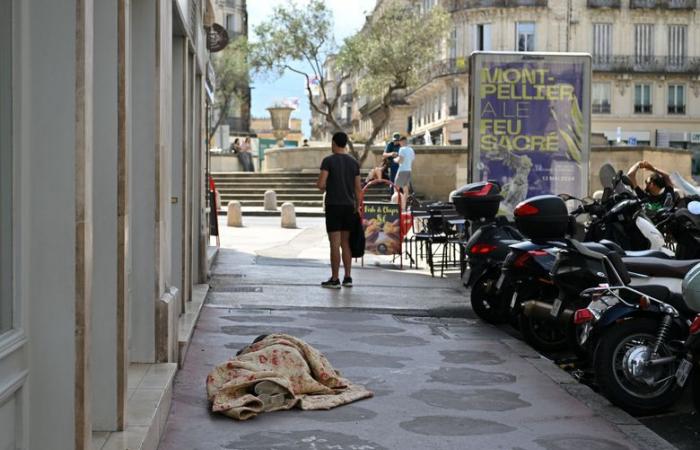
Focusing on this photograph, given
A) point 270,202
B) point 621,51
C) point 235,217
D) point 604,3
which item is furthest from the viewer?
point 621,51

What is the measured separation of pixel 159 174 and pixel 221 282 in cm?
685

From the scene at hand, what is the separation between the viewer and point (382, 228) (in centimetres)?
1628

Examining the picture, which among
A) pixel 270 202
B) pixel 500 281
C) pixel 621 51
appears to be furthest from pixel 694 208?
pixel 621 51

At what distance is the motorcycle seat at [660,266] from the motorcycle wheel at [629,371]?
103 centimetres

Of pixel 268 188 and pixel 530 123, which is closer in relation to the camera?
pixel 530 123

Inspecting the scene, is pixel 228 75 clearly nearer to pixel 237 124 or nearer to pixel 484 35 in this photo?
pixel 484 35

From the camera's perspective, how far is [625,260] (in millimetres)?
8234

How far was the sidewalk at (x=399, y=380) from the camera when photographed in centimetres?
596

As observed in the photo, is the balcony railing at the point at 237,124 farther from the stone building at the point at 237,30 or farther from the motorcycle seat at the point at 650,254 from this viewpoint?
the motorcycle seat at the point at 650,254

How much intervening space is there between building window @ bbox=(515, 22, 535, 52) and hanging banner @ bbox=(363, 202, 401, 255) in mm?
48779

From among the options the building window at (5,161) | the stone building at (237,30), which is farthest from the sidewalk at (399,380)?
the stone building at (237,30)

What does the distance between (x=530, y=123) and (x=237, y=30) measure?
246ft

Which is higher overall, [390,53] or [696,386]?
[390,53]

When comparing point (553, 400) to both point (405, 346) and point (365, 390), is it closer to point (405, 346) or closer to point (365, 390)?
point (365, 390)
